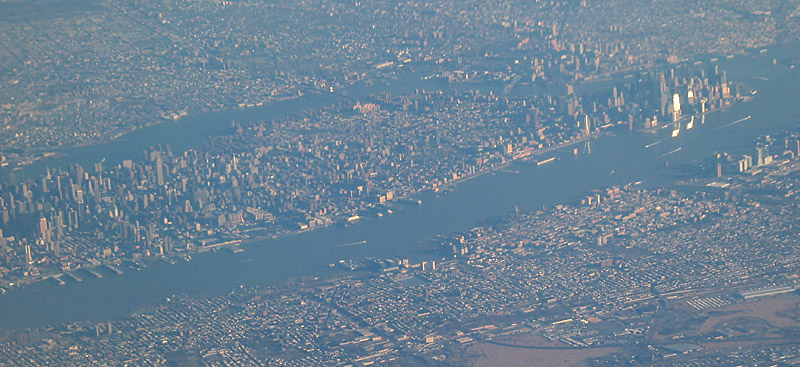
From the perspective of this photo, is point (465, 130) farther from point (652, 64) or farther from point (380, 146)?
point (652, 64)

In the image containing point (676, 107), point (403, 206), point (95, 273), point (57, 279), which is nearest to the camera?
point (57, 279)

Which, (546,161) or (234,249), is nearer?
(234,249)

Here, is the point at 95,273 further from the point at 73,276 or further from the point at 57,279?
the point at 57,279

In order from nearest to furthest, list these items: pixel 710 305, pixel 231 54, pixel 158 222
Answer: pixel 710 305 → pixel 158 222 → pixel 231 54

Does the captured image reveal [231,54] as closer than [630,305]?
No

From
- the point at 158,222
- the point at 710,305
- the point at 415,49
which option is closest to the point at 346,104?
the point at 415,49

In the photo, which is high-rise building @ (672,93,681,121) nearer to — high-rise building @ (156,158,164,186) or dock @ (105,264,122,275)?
high-rise building @ (156,158,164,186)

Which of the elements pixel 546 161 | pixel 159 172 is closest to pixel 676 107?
pixel 546 161

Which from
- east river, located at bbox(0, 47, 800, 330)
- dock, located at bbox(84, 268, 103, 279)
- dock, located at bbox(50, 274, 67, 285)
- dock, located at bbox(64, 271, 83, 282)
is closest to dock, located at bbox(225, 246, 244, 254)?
east river, located at bbox(0, 47, 800, 330)

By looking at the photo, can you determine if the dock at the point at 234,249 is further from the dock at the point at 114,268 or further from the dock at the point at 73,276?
the dock at the point at 73,276
